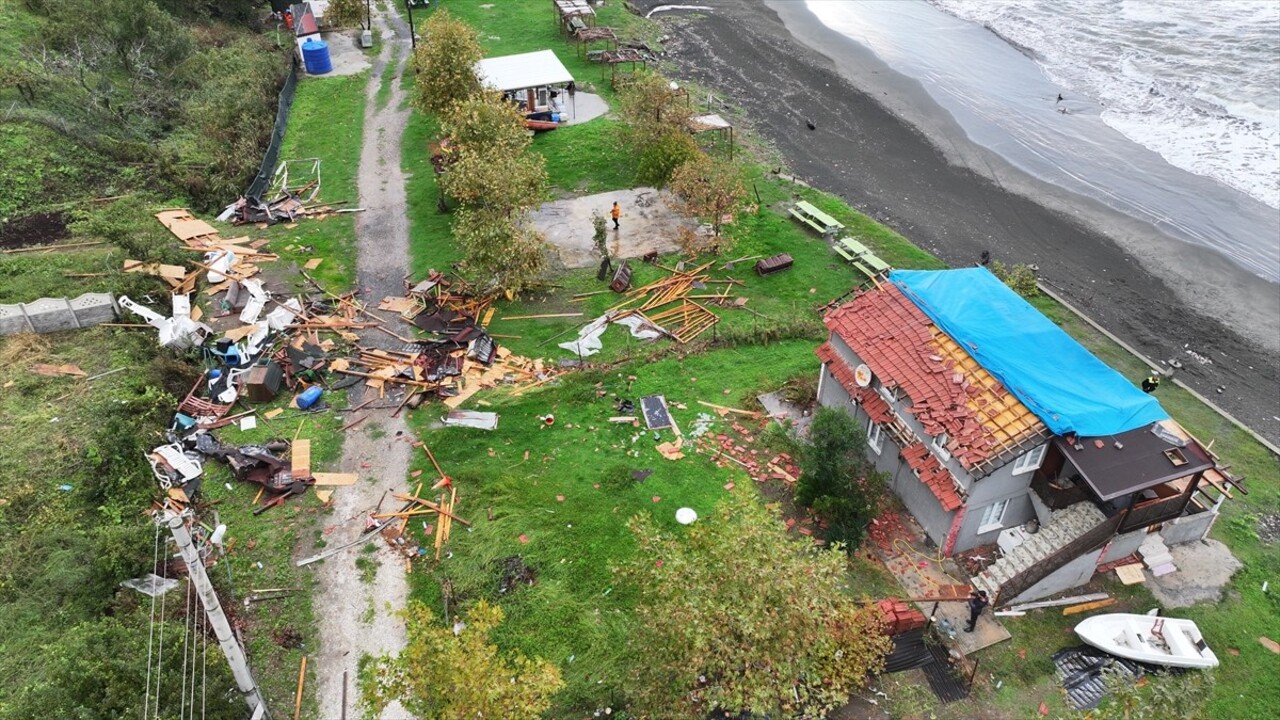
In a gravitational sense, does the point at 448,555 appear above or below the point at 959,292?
below

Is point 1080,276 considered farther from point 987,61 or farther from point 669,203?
point 987,61

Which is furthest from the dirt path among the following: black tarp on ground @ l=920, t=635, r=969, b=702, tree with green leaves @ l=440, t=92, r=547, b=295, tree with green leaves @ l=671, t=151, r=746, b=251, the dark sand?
the dark sand

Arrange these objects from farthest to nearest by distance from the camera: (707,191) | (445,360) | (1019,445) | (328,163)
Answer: (328,163) < (707,191) < (445,360) < (1019,445)

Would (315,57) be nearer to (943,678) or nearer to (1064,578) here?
(943,678)

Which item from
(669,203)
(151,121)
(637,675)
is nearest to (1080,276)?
(669,203)

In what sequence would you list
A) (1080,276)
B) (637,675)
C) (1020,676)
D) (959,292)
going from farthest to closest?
(1080,276) < (959,292) < (1020,676) < (637,675)

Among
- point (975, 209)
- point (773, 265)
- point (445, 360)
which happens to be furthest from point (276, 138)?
point (975, 209)
